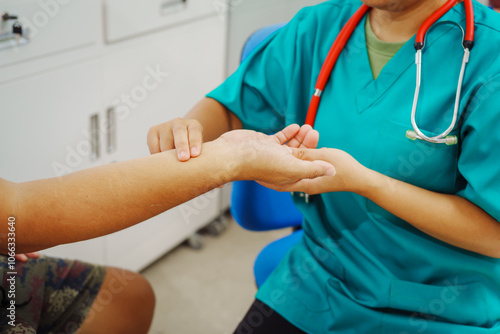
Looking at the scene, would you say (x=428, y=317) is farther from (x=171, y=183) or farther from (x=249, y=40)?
(x=249, y=40)

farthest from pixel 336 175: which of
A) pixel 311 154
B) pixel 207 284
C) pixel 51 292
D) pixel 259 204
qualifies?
pixel 207 284

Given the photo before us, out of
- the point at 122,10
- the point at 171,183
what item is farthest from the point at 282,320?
the point at 122,10

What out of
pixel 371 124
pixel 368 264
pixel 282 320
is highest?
pixel 371 124

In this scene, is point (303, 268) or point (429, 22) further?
point (303, 268)

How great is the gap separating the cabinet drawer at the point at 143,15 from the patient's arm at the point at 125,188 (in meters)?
0.65

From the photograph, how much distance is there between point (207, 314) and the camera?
1690mm

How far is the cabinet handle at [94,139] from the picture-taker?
4.33ft

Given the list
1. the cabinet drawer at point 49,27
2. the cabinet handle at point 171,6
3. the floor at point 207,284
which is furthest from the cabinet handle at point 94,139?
the floor at point 207,284

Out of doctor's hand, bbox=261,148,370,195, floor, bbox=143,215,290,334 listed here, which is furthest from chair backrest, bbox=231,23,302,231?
floor, bbox=143,215,290,334

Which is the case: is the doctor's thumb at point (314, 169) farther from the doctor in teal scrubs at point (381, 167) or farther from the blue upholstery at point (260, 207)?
the blue upholstery at point (260, 207)

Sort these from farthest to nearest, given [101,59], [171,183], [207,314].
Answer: [207,314]
[101,59]
[171,183]

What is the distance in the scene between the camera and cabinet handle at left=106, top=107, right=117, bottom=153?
1.37m

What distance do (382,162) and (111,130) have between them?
2.61 ft

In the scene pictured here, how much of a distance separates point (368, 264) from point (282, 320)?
184 millimetres
